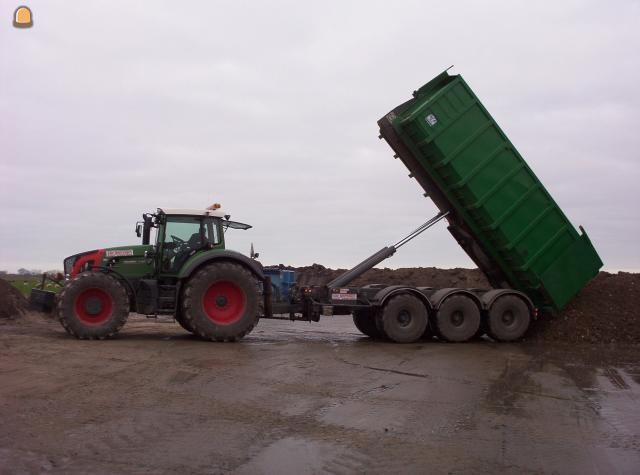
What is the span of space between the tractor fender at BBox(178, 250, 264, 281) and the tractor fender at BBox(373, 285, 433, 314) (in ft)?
8.16

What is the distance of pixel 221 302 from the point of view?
1234 centimetres

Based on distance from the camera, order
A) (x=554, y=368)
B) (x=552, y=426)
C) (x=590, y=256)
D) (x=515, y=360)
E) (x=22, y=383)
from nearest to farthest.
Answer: (x=552, y=426) → (x=22, y=383) → (x=554, y=368) → (x=515, y=360) → (x=590, y=256)

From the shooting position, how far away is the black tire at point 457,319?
1347 cm

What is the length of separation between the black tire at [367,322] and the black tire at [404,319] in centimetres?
56

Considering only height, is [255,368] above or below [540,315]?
below

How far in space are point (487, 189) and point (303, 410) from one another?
25.0ft

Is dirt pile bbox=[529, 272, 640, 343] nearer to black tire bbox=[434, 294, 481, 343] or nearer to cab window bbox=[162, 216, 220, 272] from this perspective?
black tire bbox=[434, 294, 481, 343]

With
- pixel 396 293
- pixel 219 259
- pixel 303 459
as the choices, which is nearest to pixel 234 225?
pixel 219 259

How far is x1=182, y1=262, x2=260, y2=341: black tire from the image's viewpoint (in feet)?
39.4

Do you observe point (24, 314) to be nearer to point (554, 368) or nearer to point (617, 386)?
point (554, 368)

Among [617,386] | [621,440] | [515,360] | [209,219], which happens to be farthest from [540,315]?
[621,440]

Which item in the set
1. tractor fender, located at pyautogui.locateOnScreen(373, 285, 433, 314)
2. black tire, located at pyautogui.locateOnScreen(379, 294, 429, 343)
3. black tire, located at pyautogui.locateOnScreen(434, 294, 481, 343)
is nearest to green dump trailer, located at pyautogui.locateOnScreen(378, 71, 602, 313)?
black tire, located at pyautogui.locateOnScreen(434, 294, 481, 343)

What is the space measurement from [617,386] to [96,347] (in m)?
8.01

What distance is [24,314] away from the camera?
16.0 m
